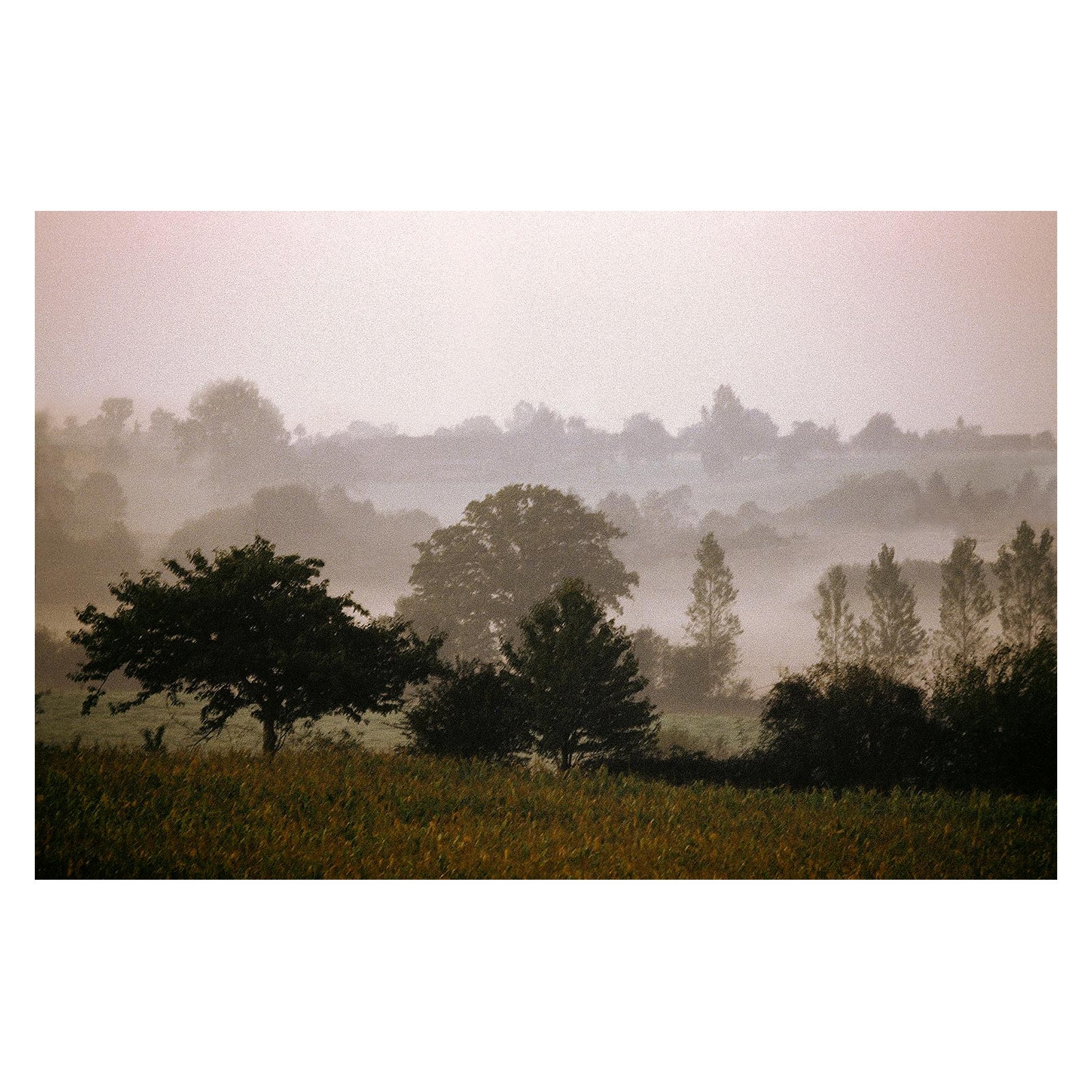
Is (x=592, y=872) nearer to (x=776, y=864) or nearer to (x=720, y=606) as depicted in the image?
(x=776, y=864)

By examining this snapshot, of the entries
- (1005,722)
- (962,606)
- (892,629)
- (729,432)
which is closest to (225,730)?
(729,432)

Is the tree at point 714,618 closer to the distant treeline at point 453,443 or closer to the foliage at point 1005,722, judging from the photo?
the distant treeline at point 453,443

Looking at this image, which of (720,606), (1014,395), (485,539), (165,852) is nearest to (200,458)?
(485,539)

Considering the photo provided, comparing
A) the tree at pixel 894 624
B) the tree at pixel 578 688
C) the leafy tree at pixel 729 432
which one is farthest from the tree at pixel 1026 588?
the tree at pixel 578 688

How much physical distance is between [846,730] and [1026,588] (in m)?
2.58

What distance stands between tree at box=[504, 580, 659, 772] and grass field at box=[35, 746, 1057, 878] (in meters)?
0.41

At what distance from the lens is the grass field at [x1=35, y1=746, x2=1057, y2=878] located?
865 centimetres

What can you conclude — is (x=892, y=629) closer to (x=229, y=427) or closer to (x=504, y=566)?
(x=504, y=566)

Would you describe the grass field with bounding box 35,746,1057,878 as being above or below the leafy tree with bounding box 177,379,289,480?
below

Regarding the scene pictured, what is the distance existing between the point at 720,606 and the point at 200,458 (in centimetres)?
632

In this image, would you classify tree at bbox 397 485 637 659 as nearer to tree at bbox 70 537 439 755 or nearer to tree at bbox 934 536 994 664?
tree at bbox 70 537 439 755

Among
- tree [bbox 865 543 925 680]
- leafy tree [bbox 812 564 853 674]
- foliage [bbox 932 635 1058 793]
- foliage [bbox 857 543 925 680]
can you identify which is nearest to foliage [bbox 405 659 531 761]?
leafy tree [bbox 812 564 853 674]

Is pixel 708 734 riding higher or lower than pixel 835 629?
lower

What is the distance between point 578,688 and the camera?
33.3 feet
